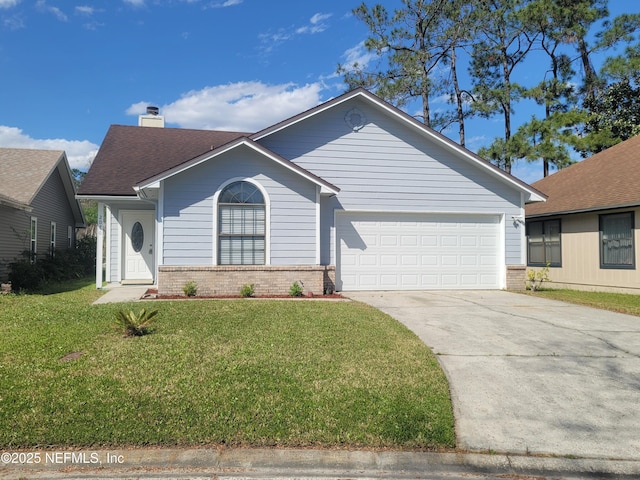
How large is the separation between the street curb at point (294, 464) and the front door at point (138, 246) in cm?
1151

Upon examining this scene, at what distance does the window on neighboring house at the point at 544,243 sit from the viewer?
17125mm

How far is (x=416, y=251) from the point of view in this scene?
1374 cm

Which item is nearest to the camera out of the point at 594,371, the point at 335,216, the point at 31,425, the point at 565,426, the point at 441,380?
the point at 31,425

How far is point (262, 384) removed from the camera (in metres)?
4.97

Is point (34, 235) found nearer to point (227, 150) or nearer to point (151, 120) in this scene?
point (151, 120)

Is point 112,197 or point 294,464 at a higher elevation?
point 112,197

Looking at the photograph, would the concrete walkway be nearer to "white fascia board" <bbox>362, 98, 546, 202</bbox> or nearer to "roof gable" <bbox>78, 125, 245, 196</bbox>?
"roof gable" <bbox>78, 125, 245, 196</bbox>

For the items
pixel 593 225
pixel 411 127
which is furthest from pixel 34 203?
pixel 593 225

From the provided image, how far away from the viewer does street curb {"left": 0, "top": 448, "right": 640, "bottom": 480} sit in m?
3.62

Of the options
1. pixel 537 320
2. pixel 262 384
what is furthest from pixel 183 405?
pixel 537 320

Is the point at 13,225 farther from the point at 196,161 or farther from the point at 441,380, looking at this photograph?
the point at 441,380

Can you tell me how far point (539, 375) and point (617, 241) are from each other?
11.2 m

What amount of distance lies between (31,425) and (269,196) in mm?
8286

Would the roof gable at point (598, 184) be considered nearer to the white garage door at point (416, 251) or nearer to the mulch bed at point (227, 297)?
the white garage door at point (416, 251)
